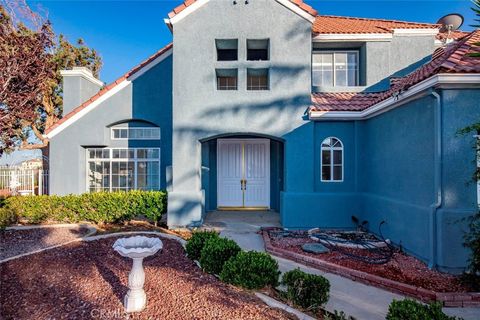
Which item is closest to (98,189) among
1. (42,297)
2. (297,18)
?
(42,297)

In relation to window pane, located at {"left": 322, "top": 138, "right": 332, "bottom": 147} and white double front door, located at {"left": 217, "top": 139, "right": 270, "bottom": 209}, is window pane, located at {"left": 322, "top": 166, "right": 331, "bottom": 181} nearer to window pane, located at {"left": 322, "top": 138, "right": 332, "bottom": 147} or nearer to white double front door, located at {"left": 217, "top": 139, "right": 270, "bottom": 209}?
window pane, located at {"left": 322, "top": 138, "right": 332, "bottom": 147}

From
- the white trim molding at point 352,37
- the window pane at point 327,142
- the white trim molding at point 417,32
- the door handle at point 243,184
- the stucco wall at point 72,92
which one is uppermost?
the white trim molding at point 417,32

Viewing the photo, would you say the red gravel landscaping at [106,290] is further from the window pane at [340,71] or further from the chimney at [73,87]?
the window pane at [340,71]

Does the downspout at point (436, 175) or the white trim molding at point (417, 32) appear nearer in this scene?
the downspout at point (436, 175)

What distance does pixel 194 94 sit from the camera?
385 inches

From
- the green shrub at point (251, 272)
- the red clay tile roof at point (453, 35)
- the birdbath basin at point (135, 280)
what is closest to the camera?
the birdbath basin at point (135, 280)

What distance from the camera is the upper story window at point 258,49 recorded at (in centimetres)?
1001

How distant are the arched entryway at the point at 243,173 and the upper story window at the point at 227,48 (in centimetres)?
373

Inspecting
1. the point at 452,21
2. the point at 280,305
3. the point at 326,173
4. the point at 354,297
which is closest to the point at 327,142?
the point at 326,173

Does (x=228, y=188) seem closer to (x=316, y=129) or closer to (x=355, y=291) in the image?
(x=316, y=129)

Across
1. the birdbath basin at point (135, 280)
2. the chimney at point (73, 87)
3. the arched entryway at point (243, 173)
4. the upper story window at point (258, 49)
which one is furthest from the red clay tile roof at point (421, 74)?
the chimney at point (73, 87)

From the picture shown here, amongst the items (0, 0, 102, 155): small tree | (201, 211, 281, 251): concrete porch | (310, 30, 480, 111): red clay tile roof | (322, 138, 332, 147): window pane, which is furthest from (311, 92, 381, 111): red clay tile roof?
(0, 0, 102, 155): small tree

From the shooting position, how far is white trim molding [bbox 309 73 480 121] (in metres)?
5.74

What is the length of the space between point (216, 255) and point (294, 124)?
6019 millimetres
